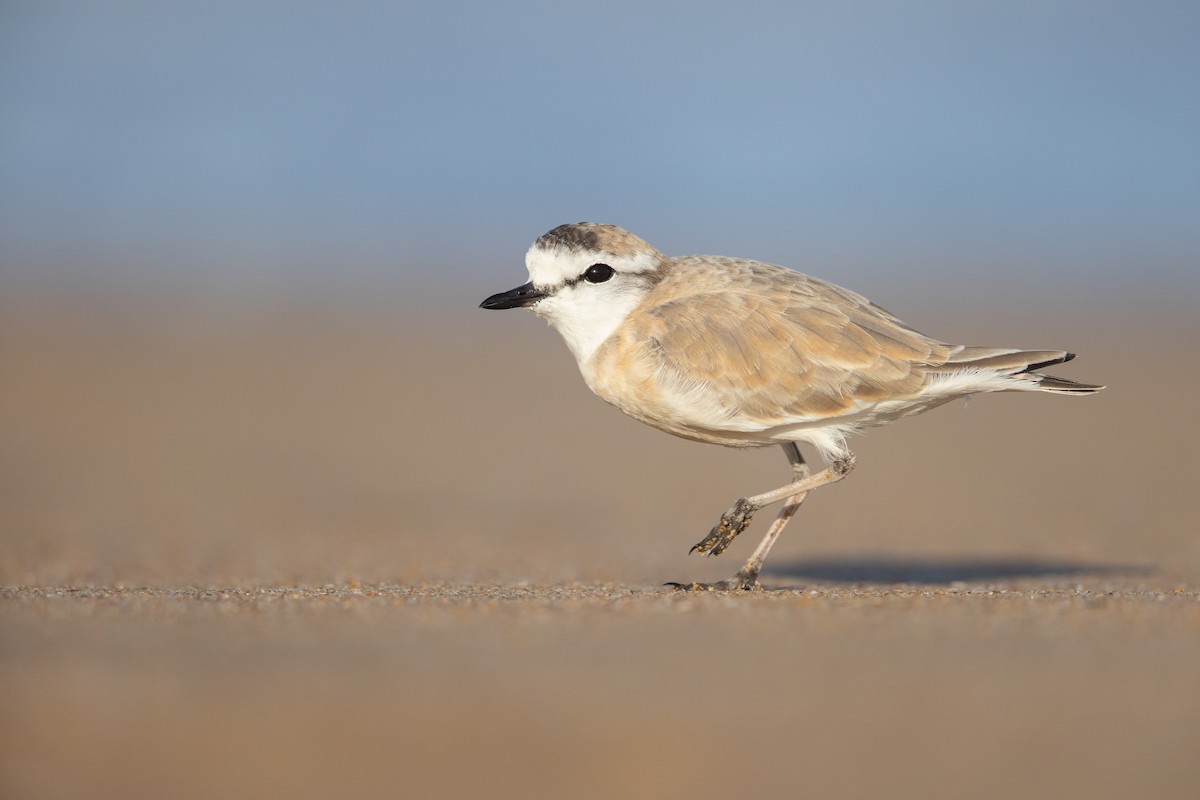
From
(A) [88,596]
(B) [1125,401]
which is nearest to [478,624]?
(A) [88,596]

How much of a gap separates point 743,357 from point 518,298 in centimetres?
134

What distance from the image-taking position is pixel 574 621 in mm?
5992

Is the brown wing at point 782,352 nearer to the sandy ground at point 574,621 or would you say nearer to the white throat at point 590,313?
the white throat at point 590,313

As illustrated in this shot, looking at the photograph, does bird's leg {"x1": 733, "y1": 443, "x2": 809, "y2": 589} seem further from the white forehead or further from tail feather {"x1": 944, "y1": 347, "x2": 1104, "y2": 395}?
the white forehead

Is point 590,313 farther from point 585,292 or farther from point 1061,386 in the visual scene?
point 1061,386

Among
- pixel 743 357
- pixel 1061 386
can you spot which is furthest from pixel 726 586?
pixel 1061 386

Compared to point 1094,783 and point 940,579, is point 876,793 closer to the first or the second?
point 1094,783

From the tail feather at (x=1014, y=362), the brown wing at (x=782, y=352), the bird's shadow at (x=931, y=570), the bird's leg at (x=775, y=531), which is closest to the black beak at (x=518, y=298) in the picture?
the brown wing at (x=782, y=352)

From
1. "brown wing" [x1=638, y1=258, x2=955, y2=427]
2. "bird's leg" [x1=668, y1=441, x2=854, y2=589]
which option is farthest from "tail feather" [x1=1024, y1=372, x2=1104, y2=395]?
"bird's leg" [x1=668, y1=441, x2=854, y2=589]

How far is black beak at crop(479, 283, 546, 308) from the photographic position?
297 inches

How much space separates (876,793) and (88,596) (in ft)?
13.6

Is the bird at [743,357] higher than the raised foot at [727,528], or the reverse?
the bird at [743,357]

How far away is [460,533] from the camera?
1129 centimetres

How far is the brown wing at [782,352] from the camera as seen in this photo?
23.4 feet
